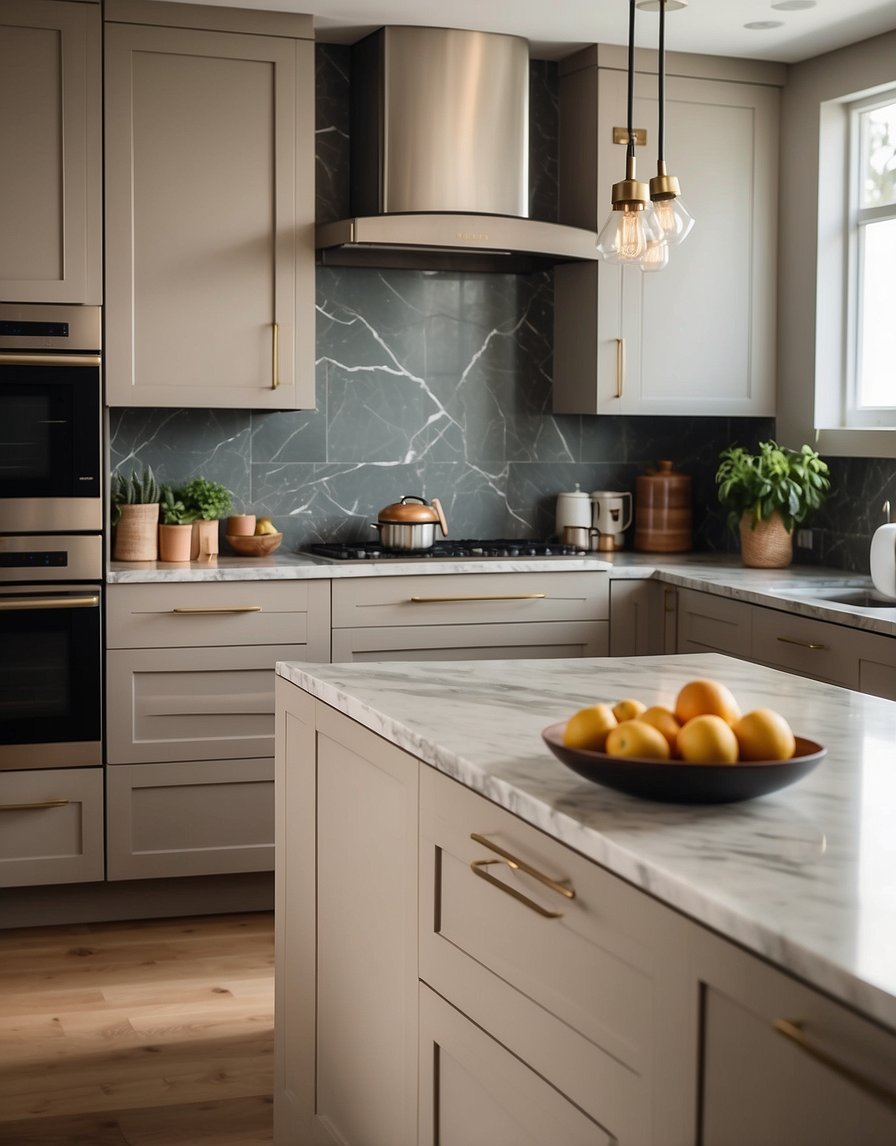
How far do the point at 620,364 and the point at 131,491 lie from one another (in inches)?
62.0

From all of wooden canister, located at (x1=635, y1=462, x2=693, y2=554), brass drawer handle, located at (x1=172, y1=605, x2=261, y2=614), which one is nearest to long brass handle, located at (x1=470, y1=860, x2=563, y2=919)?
brass drawer handle, located at (x1=172, y1=605, x2=261, y2=614)

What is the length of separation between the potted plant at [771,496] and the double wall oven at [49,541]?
189 cm

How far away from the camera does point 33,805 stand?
141 inches

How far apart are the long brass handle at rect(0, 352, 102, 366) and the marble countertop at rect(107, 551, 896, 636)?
567 millimetres

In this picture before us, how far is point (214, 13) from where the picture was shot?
12.2 ft

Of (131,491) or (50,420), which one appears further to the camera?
(131,491)

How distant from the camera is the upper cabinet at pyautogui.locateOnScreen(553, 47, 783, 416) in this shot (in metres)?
4.21

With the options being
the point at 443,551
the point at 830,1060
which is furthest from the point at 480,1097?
the point at 443,551


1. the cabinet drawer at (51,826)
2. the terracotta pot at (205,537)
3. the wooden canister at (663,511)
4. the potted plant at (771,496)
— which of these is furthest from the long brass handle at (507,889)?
the wooden canister at (663,511)

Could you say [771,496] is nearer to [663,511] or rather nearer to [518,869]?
[663,511]

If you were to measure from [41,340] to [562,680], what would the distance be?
2.06 meters

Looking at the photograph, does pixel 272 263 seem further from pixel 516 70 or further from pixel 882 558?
pixel 882 558

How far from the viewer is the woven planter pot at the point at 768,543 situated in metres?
4.15

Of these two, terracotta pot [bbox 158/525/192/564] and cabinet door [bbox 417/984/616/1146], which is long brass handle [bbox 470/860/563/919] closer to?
cabinet door [bbox 417/984/616/1146]
